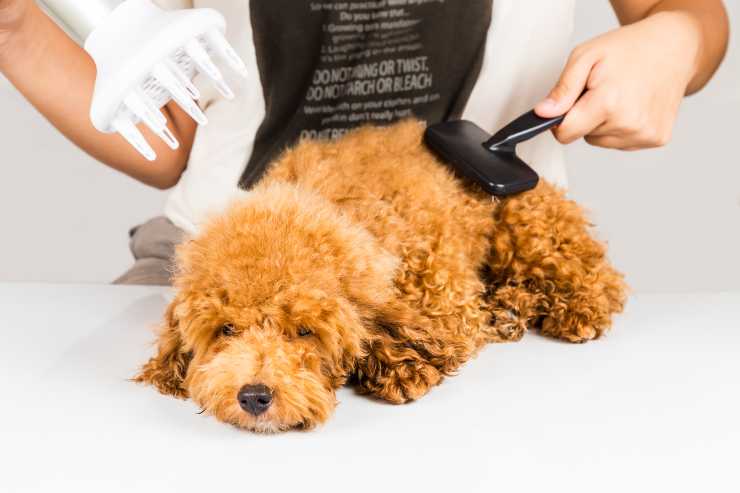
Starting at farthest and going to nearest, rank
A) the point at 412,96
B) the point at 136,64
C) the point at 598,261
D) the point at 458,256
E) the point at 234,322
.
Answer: the point at 412,96
the point at 598,261
the point at 458,256
the point at 234,322
the point at 136,64

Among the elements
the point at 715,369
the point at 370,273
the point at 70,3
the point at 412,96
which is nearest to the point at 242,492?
the point at 370,273

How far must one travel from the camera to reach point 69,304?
1.32 meters

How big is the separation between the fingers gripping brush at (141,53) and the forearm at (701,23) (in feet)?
2.95

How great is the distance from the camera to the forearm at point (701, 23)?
145 cm

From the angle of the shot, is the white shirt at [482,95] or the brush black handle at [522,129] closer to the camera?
the brush black handle at [522,129]

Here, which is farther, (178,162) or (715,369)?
(178,162)

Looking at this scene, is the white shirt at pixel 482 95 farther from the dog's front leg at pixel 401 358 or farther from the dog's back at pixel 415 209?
the dog's front leg at pixel 401 358

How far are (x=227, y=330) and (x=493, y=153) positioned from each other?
1.59ft

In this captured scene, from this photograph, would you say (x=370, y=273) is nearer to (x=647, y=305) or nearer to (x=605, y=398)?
(x=605, y=398)

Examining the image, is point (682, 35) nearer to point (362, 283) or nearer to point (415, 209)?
point (415, 209)

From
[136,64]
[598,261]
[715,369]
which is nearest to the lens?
[136,64]

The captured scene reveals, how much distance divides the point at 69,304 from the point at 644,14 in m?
1.11

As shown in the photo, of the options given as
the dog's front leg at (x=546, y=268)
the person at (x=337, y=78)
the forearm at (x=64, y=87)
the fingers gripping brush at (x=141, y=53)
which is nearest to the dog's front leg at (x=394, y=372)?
the dog's front leg at (x=546, y=268)

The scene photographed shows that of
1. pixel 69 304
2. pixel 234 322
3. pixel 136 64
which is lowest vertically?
pixel 69 304
